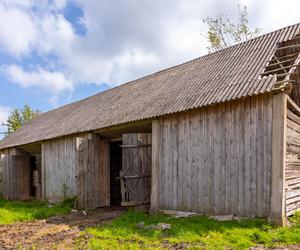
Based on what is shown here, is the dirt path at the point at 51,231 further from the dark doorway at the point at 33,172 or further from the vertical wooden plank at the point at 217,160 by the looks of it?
the dark doorway at the point at 33,172

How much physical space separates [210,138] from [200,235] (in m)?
2.65

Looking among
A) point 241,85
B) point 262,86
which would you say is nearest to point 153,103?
point 241,85

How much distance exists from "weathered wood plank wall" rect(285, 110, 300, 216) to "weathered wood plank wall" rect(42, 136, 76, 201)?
8629 mm

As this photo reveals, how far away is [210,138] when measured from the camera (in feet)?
29.0

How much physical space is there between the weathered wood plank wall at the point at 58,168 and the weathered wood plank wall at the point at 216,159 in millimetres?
5416

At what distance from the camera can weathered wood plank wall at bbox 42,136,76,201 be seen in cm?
1434

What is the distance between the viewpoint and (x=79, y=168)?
12.1 meters

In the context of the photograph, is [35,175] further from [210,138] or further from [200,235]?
[200,235]

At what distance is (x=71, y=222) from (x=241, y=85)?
19.6 feet

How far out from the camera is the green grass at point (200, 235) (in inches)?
255

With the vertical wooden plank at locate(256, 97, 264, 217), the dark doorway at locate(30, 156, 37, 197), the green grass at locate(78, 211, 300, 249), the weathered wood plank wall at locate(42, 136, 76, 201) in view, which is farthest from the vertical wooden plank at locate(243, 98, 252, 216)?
the dark doorway at locate(30, 156, 37, 197)

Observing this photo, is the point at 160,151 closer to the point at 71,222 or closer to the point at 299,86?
the point at 71,222

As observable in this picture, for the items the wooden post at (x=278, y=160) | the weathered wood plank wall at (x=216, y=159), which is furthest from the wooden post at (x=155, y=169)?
the wooden post at (x=278, y=160)

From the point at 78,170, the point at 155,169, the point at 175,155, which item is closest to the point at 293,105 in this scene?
the point at 175,155
